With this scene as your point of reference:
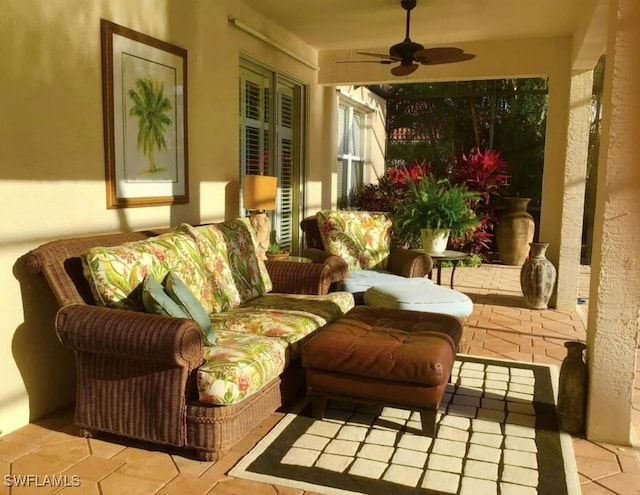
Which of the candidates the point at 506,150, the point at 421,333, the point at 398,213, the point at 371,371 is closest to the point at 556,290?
the point at 398,213

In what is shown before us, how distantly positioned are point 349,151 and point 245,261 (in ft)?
17.0

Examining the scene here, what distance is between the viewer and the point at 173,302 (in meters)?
2.59

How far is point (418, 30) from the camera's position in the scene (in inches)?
208

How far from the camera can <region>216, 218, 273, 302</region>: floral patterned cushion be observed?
3.57 m

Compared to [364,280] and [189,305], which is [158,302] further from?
[364,280]

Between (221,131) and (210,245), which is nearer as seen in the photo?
(210,245)

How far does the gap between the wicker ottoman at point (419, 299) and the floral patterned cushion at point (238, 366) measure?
1.15 m

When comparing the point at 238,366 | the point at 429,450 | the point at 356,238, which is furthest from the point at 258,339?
the point at 356,238

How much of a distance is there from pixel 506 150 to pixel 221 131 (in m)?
5.97

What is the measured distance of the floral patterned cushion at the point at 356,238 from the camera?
185 inches

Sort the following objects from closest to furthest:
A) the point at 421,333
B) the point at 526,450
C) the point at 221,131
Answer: the point at 526,450 → the point at 421,333 → the point at 221,131

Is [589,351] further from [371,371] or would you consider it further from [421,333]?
[371,371]

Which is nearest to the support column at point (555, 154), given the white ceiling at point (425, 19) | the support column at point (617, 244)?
the white ceiling at point (425, 19)

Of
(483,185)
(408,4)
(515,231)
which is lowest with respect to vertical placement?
(515,231)
